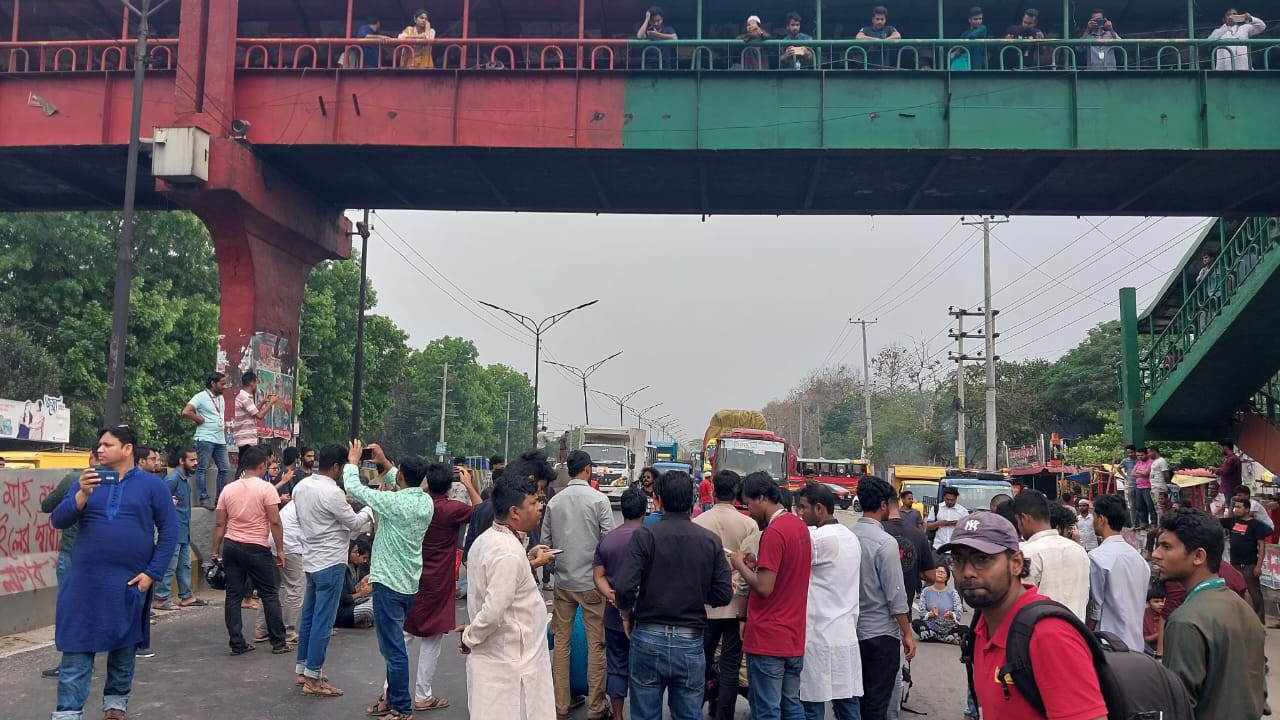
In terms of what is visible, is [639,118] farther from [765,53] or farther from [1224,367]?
[1224,367]

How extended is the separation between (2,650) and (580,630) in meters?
5.88

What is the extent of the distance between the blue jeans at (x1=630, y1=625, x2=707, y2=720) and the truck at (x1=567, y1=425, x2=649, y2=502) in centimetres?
3647

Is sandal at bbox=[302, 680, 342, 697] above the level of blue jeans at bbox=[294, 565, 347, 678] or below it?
below

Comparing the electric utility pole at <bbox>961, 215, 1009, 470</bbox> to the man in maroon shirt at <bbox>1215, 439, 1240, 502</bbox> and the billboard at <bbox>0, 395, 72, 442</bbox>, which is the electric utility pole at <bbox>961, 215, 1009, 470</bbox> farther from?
the billboard at <bbox>0, 395, 72, 442</bbox>

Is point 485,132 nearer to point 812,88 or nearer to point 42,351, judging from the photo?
point 812,88

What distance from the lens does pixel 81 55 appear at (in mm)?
21328

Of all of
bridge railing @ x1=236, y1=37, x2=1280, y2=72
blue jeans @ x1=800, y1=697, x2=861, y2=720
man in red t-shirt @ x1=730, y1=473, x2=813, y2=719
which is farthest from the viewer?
bridge railing @ x1=236, y1=37, x2=1280, y2=72

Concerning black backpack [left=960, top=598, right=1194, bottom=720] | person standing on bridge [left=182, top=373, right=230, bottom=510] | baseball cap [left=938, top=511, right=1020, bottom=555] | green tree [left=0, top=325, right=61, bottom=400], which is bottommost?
black backpack [left=960, top=598, right=1194, bottom=720]

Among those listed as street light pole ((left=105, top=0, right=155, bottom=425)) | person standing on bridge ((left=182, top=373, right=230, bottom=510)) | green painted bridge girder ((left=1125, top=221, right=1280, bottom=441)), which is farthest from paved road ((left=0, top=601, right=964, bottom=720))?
green painted bridge girder ((left=1125, top=221, right=1280, bottom=441))

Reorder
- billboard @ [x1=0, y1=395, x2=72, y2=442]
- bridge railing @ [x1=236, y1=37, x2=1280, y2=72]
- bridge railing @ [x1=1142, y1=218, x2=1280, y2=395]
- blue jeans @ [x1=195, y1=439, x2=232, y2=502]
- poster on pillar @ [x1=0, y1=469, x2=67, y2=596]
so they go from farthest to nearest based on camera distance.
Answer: billboard @ [x1=0, y1=395, x2=72, y2=442]
bridge railing @ [x1=1142, y1=218, x2=1280, y2=395]
bridge railing @ [x1=236, y1=37, x2=1280, y2=72]
blue jeans @ [x1=195, y1=439, x2=232, y2=502]
poster on pillar @ [x1=0, y1=469, x2=67, y2=596]

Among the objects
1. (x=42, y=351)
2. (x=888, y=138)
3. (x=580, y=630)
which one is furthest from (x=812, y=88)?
(x=42, y=351)

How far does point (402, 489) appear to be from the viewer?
297 inches

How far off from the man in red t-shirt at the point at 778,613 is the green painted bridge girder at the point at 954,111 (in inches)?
473

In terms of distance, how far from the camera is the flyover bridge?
16.5 m
